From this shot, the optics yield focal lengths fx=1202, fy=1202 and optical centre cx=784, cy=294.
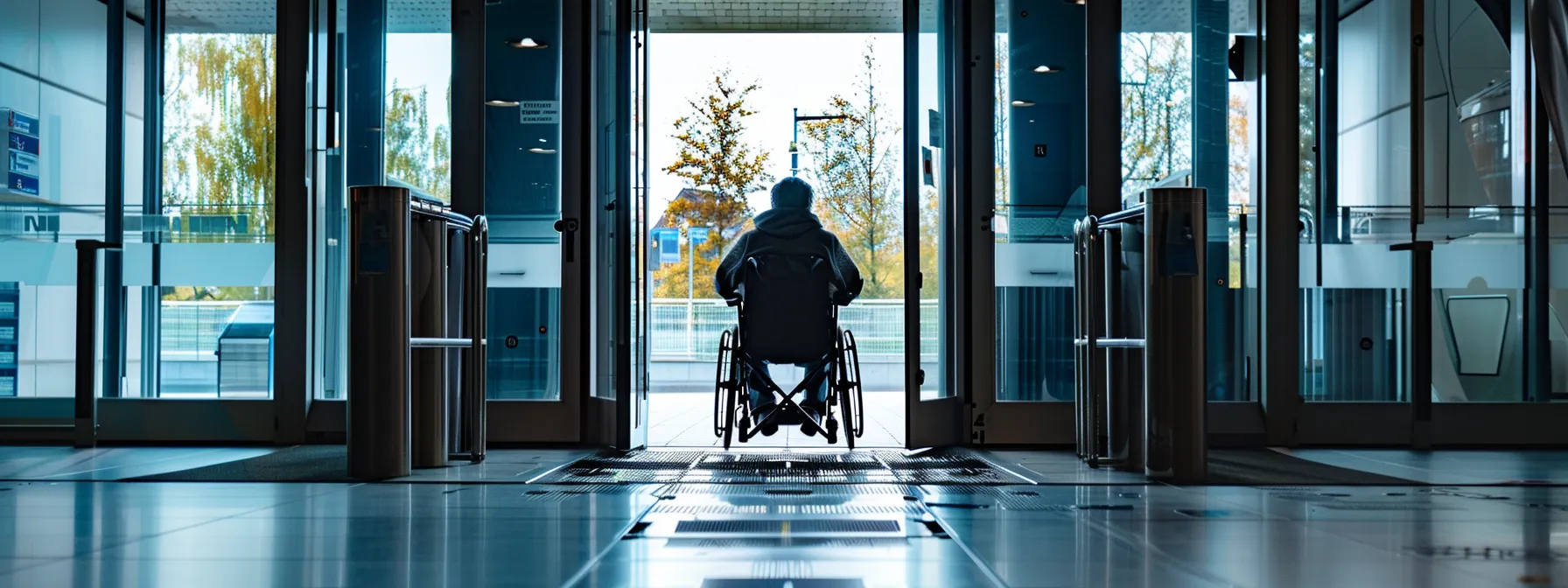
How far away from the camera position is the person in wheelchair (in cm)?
553

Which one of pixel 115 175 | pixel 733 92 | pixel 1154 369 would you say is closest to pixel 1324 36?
pixel 1154 369

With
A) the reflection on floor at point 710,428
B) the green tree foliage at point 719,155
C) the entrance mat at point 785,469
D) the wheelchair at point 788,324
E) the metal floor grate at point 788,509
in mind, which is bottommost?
the reflection on floor at point 710,428

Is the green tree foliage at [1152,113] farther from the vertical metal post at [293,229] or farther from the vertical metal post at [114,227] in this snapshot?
the vertical metal post at [114,227]

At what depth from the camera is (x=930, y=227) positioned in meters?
5.47

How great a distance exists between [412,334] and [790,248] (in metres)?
1.80

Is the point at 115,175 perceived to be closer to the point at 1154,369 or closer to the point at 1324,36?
the point at 1154,369

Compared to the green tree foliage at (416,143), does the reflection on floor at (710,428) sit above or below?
below

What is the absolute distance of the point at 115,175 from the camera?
221 inches

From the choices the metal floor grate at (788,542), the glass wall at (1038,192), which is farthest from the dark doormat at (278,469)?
the glass wall at (1038,192)

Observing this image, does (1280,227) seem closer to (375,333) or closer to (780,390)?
(780,390)

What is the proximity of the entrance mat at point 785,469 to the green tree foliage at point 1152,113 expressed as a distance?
1.54m

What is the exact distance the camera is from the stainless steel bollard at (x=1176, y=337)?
13.3 feet

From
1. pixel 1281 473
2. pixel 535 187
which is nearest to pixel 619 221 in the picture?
pixel 535 187

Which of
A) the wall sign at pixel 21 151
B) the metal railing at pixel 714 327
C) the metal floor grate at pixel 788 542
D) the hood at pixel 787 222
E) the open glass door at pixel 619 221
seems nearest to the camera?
the metal floor grate at pixel 788 542
